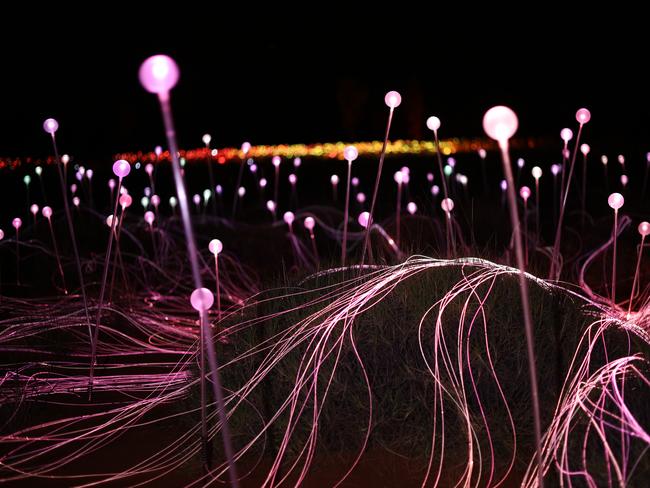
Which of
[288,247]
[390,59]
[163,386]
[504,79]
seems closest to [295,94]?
[390,59]

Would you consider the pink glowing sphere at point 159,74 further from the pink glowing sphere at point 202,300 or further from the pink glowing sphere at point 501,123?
the pink glowing sphere at point 501,123

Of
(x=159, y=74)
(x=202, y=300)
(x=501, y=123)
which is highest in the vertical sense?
(x=159, y=74)

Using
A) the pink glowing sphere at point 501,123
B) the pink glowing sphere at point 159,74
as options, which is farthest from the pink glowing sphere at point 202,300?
the pink glowing sphere at point 501,123

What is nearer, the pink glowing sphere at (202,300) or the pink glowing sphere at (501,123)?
the pink glowing sphere at (501,123)

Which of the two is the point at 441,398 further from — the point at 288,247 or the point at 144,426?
the point at 288,247

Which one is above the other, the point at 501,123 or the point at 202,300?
the point at 501,123

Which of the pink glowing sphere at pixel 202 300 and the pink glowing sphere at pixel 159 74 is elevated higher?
the pink glowing sphere at pixel 159 74

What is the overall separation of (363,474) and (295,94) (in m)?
27.2

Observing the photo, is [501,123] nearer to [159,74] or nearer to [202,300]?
[159,74]

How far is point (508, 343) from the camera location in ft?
11.8

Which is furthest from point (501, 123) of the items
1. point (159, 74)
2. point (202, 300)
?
point (202, 300)

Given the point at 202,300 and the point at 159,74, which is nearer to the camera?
the point at 159,74

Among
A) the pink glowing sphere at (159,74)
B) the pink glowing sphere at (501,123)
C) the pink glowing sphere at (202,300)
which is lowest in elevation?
the pink glowing sphere at (202,300)

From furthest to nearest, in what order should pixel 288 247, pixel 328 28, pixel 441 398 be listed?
pixel 328 28 → pixel 288 247 → pixel 441 398
